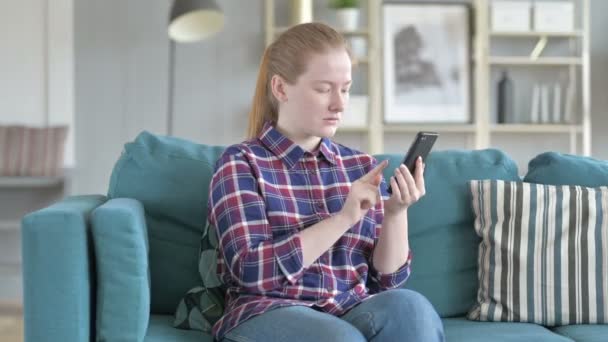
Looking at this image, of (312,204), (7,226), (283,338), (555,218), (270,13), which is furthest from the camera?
(270,13)

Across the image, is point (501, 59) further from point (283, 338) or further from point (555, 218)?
point (283, 338)

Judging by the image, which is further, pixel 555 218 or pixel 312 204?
pixel 555 218

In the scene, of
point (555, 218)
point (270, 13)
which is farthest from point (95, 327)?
point (270, 13)

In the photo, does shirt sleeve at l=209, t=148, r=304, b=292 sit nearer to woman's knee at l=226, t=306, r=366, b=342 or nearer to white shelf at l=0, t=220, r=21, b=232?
woman's knee at l=226, t=306, r=366, b=342

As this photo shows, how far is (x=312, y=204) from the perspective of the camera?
187 cm

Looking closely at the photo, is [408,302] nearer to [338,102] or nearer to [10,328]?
[338,102]

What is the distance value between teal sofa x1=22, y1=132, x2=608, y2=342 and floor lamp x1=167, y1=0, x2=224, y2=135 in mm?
2111

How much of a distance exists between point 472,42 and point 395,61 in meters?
0.46

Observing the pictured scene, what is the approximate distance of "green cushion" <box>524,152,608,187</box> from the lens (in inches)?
87.5

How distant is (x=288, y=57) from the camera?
1915mm

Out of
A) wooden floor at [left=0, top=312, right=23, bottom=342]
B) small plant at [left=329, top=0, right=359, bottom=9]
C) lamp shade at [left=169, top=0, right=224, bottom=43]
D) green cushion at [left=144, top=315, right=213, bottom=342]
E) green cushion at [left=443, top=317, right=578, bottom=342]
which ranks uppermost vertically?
small plant at [left=329, top=0, right=359, bottom=9]

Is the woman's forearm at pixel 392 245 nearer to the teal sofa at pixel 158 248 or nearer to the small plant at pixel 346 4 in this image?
the teal sofa at pixel 158 248

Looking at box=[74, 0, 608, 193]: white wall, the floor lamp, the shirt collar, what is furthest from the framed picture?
the shirt collar

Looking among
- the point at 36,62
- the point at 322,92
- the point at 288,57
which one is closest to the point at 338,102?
the point at 322,92
